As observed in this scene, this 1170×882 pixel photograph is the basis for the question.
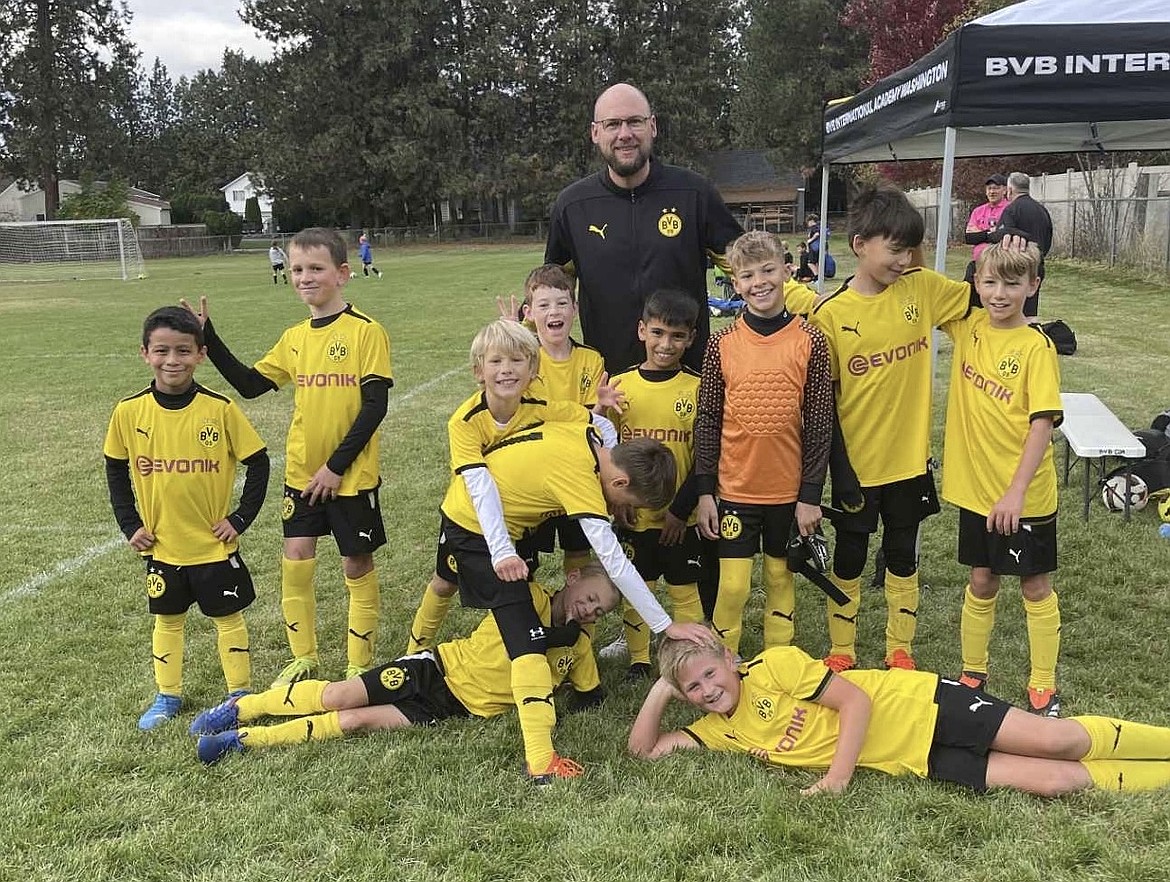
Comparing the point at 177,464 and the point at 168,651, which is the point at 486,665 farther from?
the point at 177,464

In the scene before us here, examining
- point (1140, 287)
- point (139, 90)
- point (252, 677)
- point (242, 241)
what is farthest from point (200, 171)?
point (252, 677)

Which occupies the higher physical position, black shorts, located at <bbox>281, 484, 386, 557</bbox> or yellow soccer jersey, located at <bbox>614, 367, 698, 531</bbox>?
yellow soccer jersey, located at <bbox>614, 367, 698, 531</bbox>

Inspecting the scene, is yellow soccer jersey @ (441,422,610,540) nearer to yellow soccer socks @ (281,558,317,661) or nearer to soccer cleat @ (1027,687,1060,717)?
yellow soccer socks @ (281,558,317,661)

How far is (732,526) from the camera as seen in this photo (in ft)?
11.3

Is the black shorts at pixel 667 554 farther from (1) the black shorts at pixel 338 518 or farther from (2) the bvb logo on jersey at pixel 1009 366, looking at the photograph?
(2) the bvb logo on jersey at pixel 1009 366

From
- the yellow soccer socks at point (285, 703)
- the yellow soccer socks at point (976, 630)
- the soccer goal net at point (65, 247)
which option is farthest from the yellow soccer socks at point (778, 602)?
the soccer goal net at point (65, 247)

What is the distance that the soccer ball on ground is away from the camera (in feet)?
18.1

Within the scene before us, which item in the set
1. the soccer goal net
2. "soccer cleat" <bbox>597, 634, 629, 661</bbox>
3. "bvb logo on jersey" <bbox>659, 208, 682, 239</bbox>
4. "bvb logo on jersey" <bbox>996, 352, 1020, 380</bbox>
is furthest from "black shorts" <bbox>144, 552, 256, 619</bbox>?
the soccer goal net

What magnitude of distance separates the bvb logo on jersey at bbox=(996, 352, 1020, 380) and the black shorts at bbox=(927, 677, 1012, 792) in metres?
1.16

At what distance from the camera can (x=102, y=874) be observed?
2521mm

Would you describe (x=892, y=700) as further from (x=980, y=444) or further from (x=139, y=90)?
(x=139, y=90)

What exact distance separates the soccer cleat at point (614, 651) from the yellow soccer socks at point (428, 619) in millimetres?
746

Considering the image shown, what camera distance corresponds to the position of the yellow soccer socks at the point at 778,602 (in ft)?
11.6

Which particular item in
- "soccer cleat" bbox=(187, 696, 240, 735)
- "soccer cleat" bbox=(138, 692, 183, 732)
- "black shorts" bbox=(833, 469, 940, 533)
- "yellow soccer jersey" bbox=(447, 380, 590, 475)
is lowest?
"soccer cleat" bbox=(138, 692, 183, 732)
